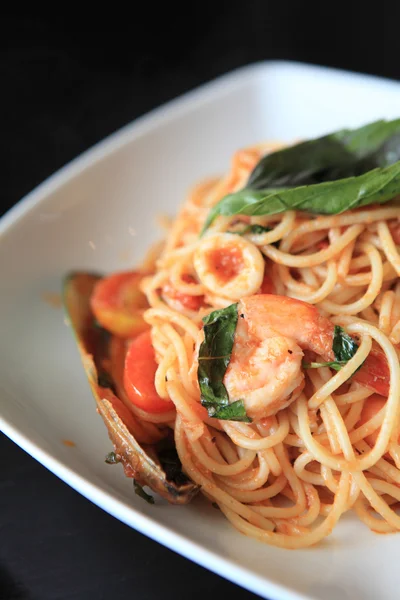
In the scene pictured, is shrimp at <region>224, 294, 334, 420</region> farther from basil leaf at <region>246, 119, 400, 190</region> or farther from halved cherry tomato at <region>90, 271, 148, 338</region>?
halved cherry tomato at <region>90, 271, 148, 338</region>

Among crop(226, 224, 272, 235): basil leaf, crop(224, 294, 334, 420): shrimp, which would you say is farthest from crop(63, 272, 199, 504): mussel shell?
crop(226, 224, 272, 235): basil leaf

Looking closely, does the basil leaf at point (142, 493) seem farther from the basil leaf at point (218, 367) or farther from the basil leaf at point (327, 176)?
the basil leaf at point (327, 176)

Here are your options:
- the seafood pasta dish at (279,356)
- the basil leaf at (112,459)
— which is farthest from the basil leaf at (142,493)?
the basil leaf at (112,459)

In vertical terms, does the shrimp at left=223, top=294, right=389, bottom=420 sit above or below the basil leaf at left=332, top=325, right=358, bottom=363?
above

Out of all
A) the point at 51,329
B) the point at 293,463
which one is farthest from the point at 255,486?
the point at 51,329

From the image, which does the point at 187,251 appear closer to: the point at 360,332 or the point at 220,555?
the point at 360,332

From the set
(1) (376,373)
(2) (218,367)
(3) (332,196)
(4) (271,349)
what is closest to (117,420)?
(2) (218,367)

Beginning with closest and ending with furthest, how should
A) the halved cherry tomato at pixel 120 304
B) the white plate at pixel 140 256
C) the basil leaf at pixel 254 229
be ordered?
1. the white plate at pixel 140 256
2. the basil leaf at pixel 254 229
3. the halved cherry tomato at pixel 120 304
